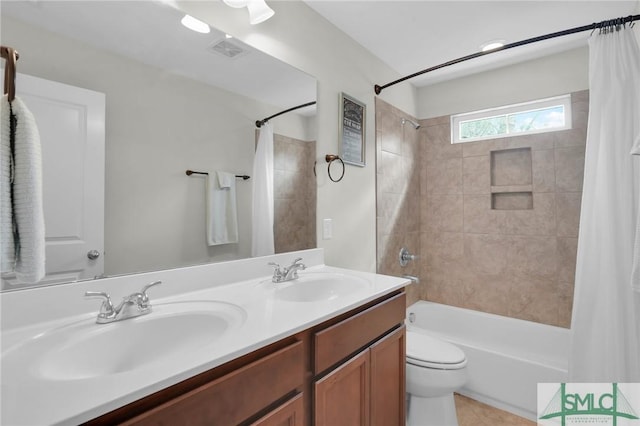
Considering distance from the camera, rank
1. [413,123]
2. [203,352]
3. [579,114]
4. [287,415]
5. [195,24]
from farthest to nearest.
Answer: [413,123] → [579,114] → [195,24] → [287,415] → [203,352]

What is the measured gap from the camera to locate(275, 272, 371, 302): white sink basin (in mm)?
1366

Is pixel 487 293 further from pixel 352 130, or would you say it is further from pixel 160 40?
pixel 160 40

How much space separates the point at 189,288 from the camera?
3.85 ft

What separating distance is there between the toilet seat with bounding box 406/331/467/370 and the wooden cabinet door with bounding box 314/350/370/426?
0.64 meters

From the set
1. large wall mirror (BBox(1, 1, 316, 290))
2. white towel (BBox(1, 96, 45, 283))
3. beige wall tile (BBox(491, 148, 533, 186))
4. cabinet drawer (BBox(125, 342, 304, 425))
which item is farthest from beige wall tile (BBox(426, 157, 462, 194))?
white towel (BBox(1, 96, 45, 283))

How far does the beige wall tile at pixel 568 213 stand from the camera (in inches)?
86.4

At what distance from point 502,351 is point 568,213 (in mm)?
1142

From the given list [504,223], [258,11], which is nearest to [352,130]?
[258,11]

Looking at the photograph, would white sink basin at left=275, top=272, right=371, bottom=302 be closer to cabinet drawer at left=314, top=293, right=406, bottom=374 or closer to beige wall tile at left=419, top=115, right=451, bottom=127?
cabinet drawer at left=314, top=293, right=406, bottom=374

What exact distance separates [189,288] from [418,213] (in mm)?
2272

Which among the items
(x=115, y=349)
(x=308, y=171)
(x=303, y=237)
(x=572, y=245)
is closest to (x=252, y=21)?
(x=308, y=171)

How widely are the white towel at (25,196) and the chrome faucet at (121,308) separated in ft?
0.55

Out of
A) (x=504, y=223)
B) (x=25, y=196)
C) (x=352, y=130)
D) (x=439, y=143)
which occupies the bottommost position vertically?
(x=504, y=223)

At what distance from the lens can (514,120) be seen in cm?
248
